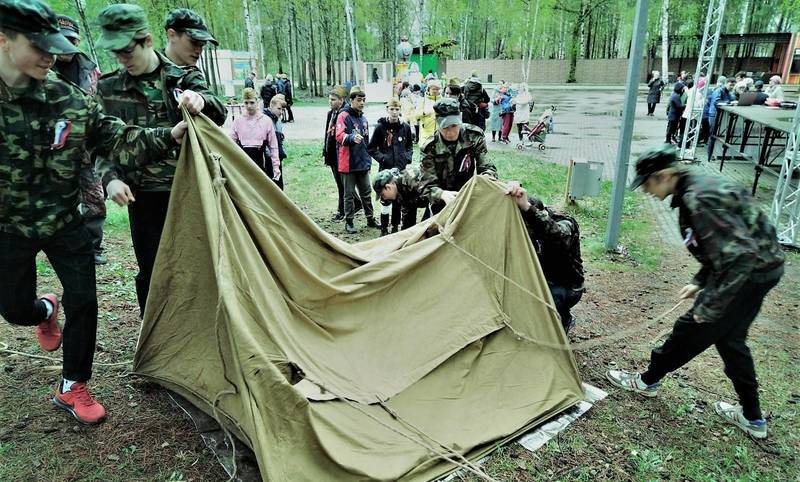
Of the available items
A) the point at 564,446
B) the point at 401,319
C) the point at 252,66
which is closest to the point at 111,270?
the point at 401,319

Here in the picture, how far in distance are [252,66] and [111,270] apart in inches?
798

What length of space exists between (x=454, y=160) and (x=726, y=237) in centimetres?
254

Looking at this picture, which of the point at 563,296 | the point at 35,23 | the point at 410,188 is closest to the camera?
the point at 35,23

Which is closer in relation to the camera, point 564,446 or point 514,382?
point 564,446

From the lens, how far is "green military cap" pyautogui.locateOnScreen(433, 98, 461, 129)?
15.9 ft

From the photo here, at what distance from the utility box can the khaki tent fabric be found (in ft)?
16.6

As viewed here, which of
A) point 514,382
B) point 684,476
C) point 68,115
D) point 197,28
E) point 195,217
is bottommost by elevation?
point 684,476

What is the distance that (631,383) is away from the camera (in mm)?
3723

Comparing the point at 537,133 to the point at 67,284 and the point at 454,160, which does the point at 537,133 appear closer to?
the point at 454,160

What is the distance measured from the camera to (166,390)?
133 inches

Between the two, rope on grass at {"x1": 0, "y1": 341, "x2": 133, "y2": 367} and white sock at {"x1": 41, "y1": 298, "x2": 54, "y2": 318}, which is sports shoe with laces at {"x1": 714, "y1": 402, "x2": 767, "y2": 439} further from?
white sock at {"x1": 41, "y1": 298, "x2": 54, "y2": 318}

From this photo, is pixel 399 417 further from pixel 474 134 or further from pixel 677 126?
pixel 677 126

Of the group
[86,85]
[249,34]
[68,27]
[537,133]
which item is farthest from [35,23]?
[249,34]

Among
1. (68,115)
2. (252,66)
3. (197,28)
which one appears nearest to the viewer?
(68,115)
